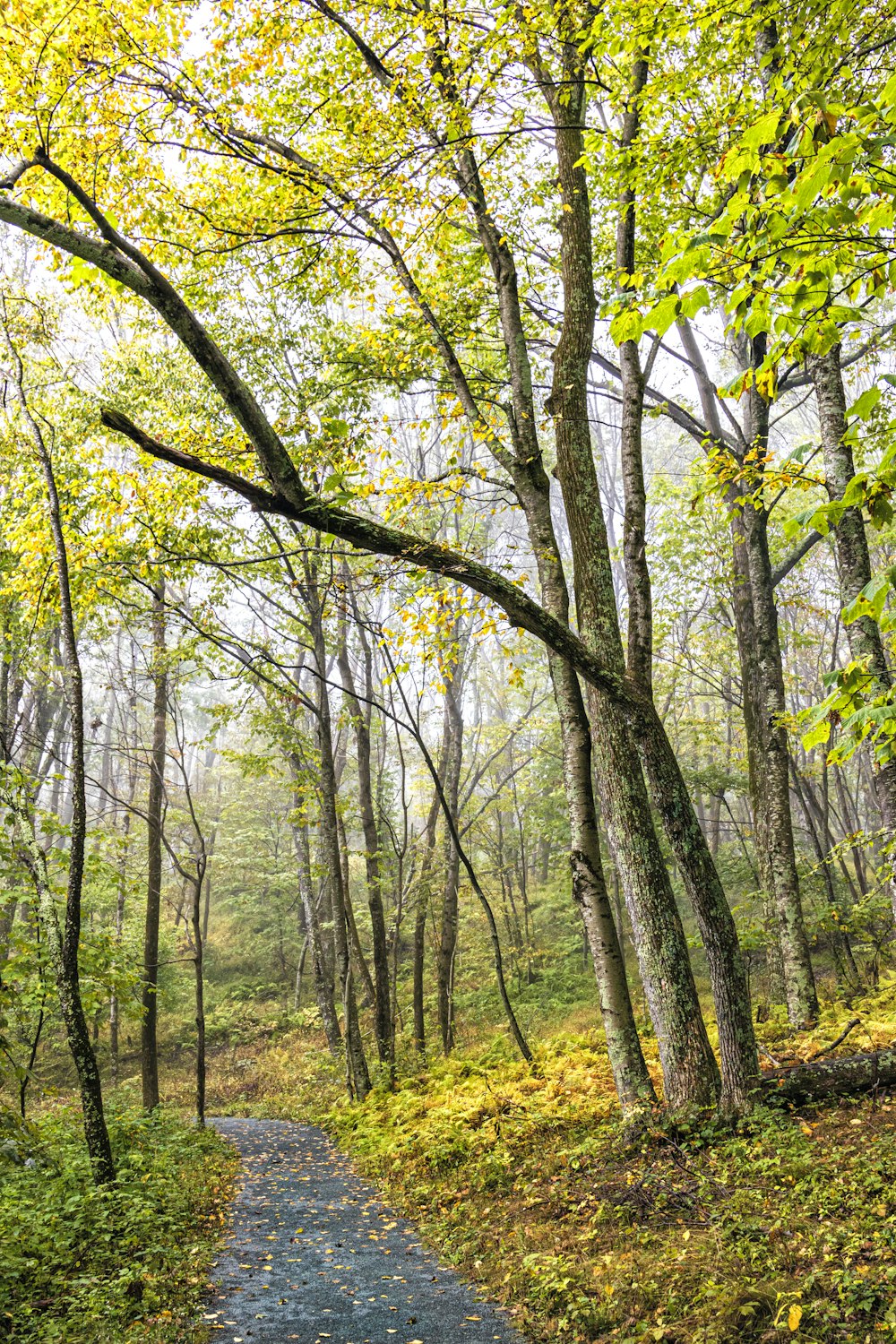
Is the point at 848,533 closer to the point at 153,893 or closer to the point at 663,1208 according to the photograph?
the point at 663,1208

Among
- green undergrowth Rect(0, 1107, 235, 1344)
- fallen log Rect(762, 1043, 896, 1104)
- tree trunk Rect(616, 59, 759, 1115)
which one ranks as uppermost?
tree trunk Rect(616, 59, 759, 1115)

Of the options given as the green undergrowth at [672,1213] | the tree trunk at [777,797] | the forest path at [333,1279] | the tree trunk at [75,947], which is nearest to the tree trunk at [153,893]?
the forest path at [333,1279]

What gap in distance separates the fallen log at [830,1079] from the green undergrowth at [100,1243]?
4126mm

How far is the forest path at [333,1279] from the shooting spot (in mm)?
4312

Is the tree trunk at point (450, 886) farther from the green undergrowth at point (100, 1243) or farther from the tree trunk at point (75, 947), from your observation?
the tree trunk at point (75, 947)

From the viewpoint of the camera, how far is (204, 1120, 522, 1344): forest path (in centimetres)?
431

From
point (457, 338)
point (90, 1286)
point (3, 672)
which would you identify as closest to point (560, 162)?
point (457, 338)

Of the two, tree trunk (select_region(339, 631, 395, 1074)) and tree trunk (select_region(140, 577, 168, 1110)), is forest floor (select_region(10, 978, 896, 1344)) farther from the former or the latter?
tree trunk (select_region(339, 631, 395, 1074))

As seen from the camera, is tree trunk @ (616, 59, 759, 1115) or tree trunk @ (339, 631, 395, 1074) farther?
tree trunk @ (339, 631, 395, 1074)

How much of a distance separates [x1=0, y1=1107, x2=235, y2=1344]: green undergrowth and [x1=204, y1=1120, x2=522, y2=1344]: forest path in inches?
10.6

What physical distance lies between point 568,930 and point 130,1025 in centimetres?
1247

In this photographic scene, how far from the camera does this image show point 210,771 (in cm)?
3816

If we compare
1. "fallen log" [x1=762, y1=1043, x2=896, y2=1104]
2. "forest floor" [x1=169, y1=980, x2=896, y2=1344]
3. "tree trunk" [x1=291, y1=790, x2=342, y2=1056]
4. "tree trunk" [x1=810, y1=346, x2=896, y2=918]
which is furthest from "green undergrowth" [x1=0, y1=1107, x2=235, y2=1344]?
"tree trunk" [x1=291, y1=790, x2=342, y2=1056]

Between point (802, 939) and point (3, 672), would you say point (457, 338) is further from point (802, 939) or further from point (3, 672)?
point (3, 672)
